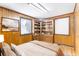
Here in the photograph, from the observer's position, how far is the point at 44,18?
1619 mm

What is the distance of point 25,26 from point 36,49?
1.42 ft

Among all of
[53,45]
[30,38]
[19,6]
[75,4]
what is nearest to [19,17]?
[19,6]

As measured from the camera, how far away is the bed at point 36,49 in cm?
153

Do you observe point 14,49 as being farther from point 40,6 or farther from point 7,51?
point 40,6

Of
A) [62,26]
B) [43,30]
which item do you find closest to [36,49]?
[43,30]

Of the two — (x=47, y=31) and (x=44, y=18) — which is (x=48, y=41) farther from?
(x=44, y=18)

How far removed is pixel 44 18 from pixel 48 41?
0.40 m

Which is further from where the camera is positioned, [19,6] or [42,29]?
[42,29]

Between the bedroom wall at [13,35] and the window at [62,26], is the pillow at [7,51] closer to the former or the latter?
the bedroom wall at [13,35]

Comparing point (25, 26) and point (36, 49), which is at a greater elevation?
point (25, 26)

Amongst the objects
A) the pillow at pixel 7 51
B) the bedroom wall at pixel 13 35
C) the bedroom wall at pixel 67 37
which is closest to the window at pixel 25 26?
the bedroom wall at pixel 13 35

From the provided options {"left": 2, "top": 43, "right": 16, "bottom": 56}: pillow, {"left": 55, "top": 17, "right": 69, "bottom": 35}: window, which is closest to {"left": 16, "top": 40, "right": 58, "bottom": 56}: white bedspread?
{"left": 2, "top": 43, "right": 16, "bottom": 56}: pillow

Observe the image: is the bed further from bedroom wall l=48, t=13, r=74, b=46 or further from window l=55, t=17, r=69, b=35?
window l=55, t=17, r=69, b=35

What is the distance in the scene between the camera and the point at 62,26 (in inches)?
A: 61.6
